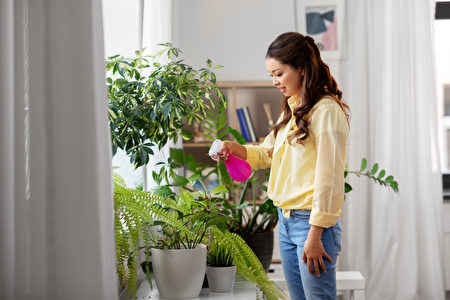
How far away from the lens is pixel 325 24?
Answer: 3.40 meters

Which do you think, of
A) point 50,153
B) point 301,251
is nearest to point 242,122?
point 301,251

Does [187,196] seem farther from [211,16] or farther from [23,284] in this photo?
[211,16]

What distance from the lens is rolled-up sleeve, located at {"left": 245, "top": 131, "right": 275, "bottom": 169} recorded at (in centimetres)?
172

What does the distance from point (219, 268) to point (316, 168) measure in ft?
1.34

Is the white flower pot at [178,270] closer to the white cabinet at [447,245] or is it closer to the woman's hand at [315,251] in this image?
the woman's hand at [315,251]

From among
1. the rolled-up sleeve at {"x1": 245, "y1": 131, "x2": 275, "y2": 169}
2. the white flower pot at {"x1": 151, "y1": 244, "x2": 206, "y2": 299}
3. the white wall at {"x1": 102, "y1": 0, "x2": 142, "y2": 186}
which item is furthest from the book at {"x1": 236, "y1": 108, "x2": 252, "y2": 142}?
the white flower pot at {"x1": 151, "y1": 244, "x2": 206, "y2": 299}

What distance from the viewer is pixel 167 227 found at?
1362mm

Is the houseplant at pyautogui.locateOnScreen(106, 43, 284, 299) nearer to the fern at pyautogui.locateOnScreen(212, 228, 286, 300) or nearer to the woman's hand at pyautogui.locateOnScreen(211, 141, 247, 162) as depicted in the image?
the fern at pyautogui.locateOnScreen(212, 228, 286, 300)

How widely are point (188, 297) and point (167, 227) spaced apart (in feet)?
0.66

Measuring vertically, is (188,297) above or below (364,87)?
below

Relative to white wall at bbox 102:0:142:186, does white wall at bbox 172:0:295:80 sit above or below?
above

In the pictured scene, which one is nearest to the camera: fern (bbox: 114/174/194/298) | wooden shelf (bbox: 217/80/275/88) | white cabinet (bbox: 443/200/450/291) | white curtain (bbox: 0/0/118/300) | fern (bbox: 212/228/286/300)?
white curtain (bbox: 0/0/118/300)

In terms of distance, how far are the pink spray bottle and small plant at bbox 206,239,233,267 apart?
0.85 feet

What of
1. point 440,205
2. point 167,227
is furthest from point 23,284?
point 440,205
